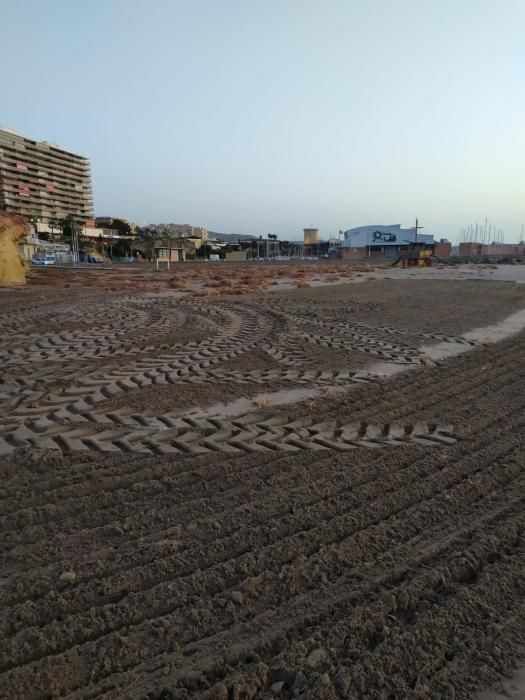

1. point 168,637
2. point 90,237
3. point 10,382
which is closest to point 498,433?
point 168,637

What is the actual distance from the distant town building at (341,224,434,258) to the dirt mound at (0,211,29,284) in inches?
3411

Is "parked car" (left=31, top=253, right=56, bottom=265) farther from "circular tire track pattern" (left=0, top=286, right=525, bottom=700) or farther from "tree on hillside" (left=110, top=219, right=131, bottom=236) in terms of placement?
"tree on hillside" (left=110, top=219, right=131, bottom=236)

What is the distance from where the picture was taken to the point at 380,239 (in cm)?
10788

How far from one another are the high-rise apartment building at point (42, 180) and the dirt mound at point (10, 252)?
4574 inches

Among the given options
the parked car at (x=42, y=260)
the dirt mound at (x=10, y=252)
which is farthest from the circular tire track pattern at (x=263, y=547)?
the parked car at (x=42, y=260)

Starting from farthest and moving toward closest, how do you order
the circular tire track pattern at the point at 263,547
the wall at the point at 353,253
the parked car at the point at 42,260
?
the wall at the point at 353,253
the parked car at the point at 42,260
the circular tire track pattern at the point at 263,547

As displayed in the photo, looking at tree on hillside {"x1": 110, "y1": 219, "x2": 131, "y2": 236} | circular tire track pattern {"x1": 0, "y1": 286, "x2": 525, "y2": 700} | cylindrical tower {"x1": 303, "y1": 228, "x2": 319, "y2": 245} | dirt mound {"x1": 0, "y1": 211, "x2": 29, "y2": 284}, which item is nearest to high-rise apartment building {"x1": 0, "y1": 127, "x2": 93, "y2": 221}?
tree on hillside {"x1": 110, "y1": 219, "x2": 131, "y2": 236}

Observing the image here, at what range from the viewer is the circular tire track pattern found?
6.99ft

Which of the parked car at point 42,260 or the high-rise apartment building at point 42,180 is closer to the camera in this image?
the parked car at point 42,260

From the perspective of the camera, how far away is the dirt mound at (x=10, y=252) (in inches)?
960

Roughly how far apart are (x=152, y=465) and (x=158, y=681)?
84.3 inches

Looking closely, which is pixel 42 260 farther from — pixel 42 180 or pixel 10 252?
pixel 42 180

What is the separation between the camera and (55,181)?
157250 mm

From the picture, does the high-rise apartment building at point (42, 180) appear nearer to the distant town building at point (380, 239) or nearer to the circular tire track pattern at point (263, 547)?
the distant town building at point (380, 239)
